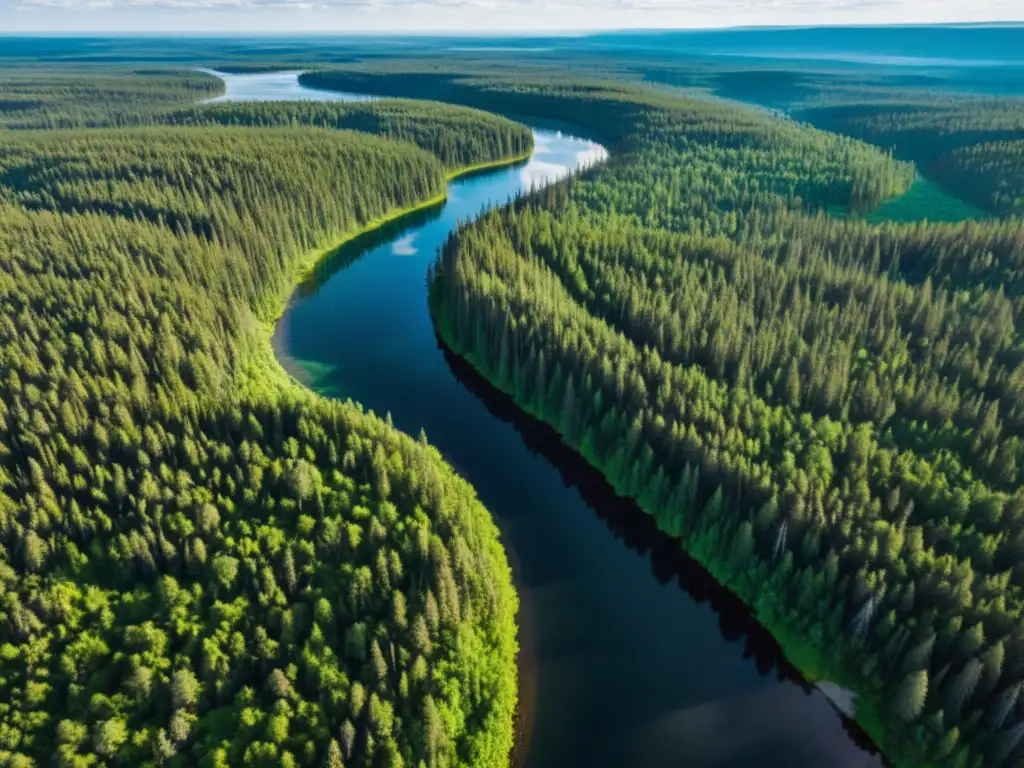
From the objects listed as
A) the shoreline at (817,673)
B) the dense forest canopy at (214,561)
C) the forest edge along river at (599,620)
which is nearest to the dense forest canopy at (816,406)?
the shoreline at (817,673)

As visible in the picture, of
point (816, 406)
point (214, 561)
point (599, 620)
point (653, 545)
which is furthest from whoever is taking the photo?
point (816, 406)

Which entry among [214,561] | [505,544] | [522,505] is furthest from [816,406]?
[214,561]

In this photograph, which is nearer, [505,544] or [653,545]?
[505,544]

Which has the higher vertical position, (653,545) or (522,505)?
(522,505)

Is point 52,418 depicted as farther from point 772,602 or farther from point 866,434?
point 866,434

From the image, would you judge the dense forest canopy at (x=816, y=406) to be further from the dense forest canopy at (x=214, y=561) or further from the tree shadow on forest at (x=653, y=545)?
the dense forest canopy at (x=214, y=561)

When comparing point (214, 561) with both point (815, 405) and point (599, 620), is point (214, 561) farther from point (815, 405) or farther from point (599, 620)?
point (815, 405)
